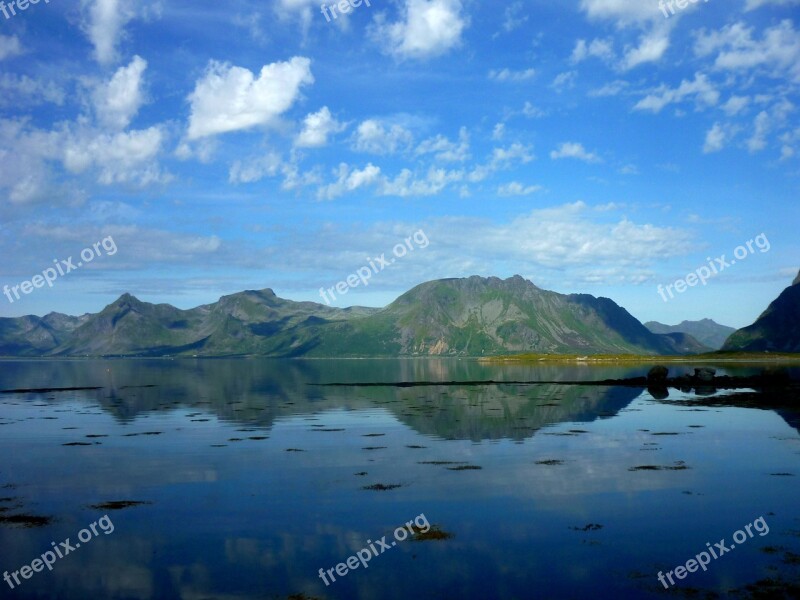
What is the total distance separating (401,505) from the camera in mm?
32219

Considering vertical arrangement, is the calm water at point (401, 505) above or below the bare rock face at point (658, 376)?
below

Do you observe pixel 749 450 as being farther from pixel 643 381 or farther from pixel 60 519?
pixel 643 381

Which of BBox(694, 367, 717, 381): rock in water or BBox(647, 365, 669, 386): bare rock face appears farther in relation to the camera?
BBox(647, 365, 669, 386): bare rock face

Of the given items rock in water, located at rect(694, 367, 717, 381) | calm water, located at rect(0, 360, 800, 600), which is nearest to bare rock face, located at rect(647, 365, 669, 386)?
rock in water, located at rect(694, 367, 717, 381)

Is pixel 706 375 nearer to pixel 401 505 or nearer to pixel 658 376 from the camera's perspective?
pixel 658 376

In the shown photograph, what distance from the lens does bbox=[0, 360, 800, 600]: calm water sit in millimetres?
22312

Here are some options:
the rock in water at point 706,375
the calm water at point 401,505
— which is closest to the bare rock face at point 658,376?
the rock in water at point 706,375

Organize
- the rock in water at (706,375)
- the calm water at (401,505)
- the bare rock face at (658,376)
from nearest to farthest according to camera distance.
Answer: the calm water at (401,505)
the rock in water at (706,375)
the bare rock face at (658,376)

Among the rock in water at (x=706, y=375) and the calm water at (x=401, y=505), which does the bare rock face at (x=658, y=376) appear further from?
the calm water at (x=401, y=505)

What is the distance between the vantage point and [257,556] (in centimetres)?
2478

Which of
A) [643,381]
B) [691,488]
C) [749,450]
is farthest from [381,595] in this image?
[643,381]

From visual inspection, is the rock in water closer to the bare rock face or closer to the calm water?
the bare rock face

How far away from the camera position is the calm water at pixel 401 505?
878 inches

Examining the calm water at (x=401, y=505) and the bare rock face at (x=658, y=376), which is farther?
the bare rock face at (x=658, y=376)
